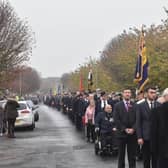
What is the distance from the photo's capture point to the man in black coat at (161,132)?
8969 millimetres

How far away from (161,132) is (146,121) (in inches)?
97.2

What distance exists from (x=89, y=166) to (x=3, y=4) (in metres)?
31.9

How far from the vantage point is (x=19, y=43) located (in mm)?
44031

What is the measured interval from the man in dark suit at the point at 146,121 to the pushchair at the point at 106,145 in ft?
13.7

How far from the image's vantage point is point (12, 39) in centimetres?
4325

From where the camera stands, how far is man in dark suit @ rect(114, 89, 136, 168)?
12156 mm

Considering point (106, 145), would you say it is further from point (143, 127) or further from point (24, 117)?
point (24, 117)

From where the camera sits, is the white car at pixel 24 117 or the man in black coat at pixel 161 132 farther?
the white car at pixel 24 117

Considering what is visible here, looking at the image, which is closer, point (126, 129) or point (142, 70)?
point (126, 129)

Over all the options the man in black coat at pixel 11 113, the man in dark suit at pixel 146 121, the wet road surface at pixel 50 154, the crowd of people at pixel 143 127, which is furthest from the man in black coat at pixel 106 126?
the man in black coat at pixel 11 113

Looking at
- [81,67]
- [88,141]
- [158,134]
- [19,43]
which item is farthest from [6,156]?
[81,67]

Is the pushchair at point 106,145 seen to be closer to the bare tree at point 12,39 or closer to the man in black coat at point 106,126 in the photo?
the man in black coat at point 106,126

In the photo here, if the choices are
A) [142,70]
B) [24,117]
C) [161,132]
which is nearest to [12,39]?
[24,117]

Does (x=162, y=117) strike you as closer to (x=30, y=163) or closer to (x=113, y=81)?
(x=30, y=163)
